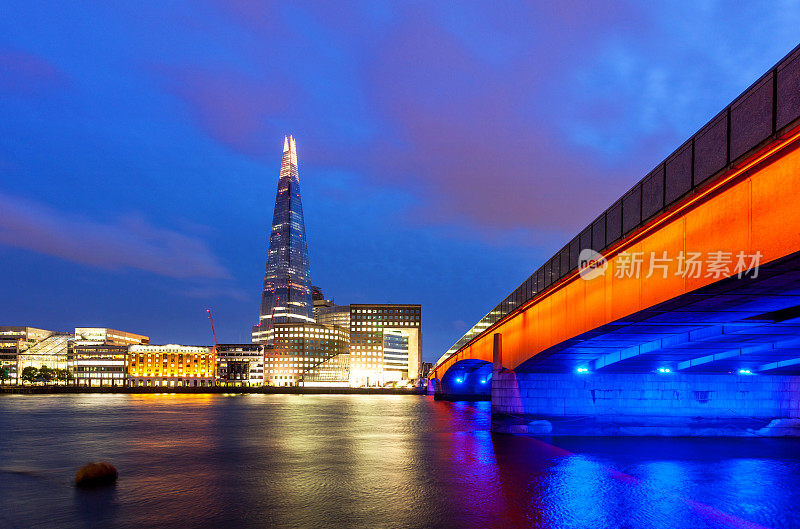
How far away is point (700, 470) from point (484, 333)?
90.5ft

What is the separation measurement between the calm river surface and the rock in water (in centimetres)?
60

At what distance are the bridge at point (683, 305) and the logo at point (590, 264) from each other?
0.10m

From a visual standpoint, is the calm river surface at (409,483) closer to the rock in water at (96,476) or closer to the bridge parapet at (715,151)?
the rock in water at (96,476)

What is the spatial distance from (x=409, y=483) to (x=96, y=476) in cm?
1290

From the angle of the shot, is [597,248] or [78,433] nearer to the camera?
[597,248]

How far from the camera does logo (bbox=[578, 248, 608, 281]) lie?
78.7 ft

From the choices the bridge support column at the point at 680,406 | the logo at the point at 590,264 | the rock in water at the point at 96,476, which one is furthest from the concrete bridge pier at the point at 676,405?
Result: the rock in water at the point at 96,476

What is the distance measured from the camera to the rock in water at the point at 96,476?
83.7 ft

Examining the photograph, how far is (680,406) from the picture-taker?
127 ft

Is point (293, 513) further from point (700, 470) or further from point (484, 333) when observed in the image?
point (484, 333)

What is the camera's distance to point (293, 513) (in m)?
20.0

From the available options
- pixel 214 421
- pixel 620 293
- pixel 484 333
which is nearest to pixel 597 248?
pixel 620 293

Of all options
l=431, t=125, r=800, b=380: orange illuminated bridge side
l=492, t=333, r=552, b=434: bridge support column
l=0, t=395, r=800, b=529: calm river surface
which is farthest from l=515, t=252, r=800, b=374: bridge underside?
l=0, t=395, r=800, b=529: calm river surface

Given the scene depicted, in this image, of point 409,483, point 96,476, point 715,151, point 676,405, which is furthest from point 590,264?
point 96,476
